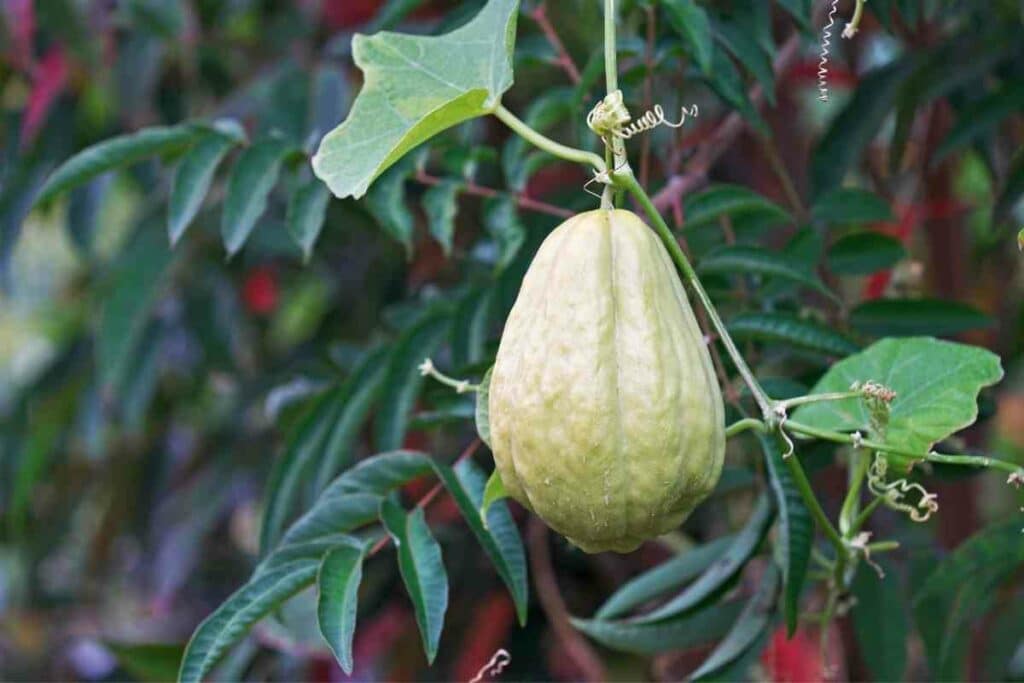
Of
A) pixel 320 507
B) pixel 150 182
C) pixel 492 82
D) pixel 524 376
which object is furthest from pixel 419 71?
pixel 150 182

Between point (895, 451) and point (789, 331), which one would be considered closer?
point (895, 451)

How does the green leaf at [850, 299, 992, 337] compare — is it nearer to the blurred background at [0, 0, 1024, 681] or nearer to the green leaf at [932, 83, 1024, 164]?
the blurred background at [0, 0, 1024, 681]

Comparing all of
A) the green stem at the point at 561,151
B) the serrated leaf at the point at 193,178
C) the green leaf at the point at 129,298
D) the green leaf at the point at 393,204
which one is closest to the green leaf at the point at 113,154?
the serrated leaf at the point at 193,178

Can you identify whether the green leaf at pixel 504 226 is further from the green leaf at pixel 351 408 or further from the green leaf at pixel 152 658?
the green leaf at pixel 152 658

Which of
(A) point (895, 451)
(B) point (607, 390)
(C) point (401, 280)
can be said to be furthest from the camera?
(C) point (401, 280)

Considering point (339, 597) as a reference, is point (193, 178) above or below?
above

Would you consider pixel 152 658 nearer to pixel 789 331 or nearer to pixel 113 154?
pixel 113 154

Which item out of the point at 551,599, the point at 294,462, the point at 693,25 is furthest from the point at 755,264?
the point at 551,599
